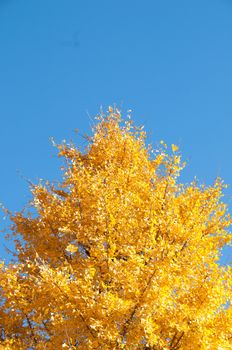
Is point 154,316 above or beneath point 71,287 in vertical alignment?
beneath

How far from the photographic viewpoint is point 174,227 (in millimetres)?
6695

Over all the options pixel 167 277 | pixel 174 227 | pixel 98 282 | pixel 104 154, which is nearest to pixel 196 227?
pixel 174 227

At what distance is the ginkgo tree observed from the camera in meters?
5.49

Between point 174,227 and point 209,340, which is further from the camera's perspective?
point 174,227

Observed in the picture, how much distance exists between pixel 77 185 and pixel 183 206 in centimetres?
198

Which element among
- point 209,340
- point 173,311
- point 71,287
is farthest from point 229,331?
point 71,287

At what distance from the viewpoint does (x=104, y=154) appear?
908 cm

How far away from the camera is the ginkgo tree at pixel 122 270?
18.0ft

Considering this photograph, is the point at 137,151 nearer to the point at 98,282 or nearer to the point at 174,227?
the point at 174,227

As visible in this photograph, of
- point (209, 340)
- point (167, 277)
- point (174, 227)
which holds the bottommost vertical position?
point (209, 340)

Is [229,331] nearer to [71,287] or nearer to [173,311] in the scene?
[173,311]

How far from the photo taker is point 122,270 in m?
5.69

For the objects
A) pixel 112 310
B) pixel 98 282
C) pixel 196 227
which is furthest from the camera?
pixel 196 227

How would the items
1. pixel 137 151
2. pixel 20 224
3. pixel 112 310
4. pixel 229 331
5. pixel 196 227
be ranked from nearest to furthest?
pixel 112 310
pixel 229 331
pixel 196 227
pixel 20 224
pixel 137 151
